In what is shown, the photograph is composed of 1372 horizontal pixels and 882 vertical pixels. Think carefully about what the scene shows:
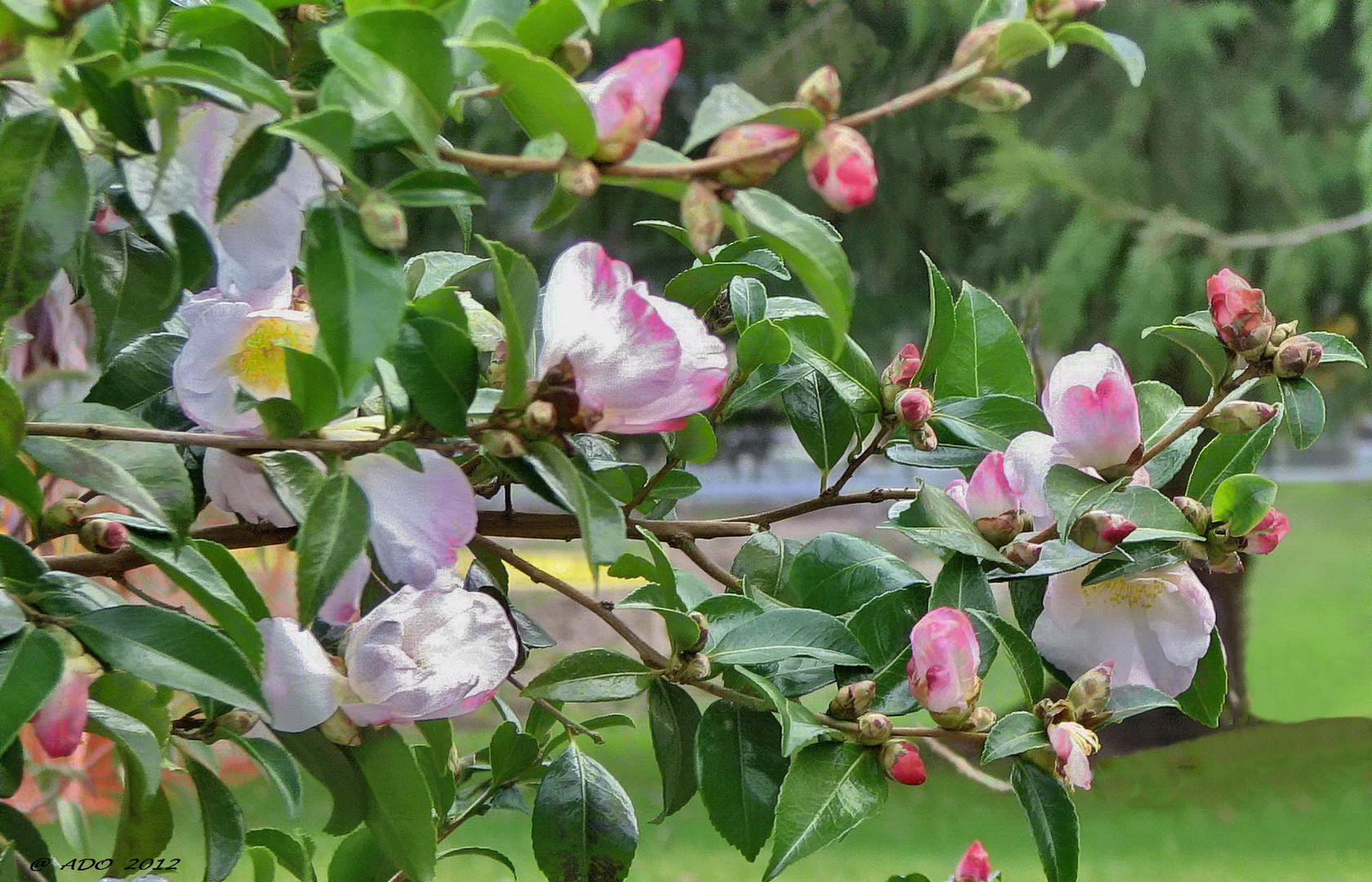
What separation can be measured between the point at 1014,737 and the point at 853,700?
0.12 ft

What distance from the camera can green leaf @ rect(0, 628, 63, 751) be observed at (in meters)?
0.24

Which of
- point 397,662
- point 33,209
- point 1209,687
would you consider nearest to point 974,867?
point 1209,687

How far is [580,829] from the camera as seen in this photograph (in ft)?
1.30

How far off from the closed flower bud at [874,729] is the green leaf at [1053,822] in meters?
0.03

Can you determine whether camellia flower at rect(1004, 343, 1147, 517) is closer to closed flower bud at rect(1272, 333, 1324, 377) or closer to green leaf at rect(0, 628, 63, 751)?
closed flower bud at rect(1272, 333, 1324, 377)

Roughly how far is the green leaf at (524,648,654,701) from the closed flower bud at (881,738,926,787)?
0.22 ft

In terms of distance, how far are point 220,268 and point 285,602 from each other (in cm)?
221

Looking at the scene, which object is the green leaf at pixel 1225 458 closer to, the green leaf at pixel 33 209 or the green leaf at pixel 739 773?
the green leaf at pixel 739 773

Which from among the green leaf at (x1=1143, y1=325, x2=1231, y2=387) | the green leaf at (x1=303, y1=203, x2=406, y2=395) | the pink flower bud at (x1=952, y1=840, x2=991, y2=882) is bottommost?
the pink flower bud at (x1=952, y1=840, x2=991, y2=882)

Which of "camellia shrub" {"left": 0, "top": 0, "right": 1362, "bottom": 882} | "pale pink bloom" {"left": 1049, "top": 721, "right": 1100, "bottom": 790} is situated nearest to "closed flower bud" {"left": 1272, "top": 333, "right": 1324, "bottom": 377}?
"camellia shrub" {"left": 0, "top": 0, "right": 1362, "bottom": 882}

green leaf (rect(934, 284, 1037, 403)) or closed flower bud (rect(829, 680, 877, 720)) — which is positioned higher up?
green leaf (rect(934, 284, 1037, 403))

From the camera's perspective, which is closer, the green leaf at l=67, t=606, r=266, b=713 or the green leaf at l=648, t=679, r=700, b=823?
the green leaf at l=67, t=606, r=266, b=713

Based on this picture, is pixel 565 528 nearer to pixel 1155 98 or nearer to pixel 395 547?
pixel 395 547

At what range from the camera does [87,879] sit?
7.16 feet
